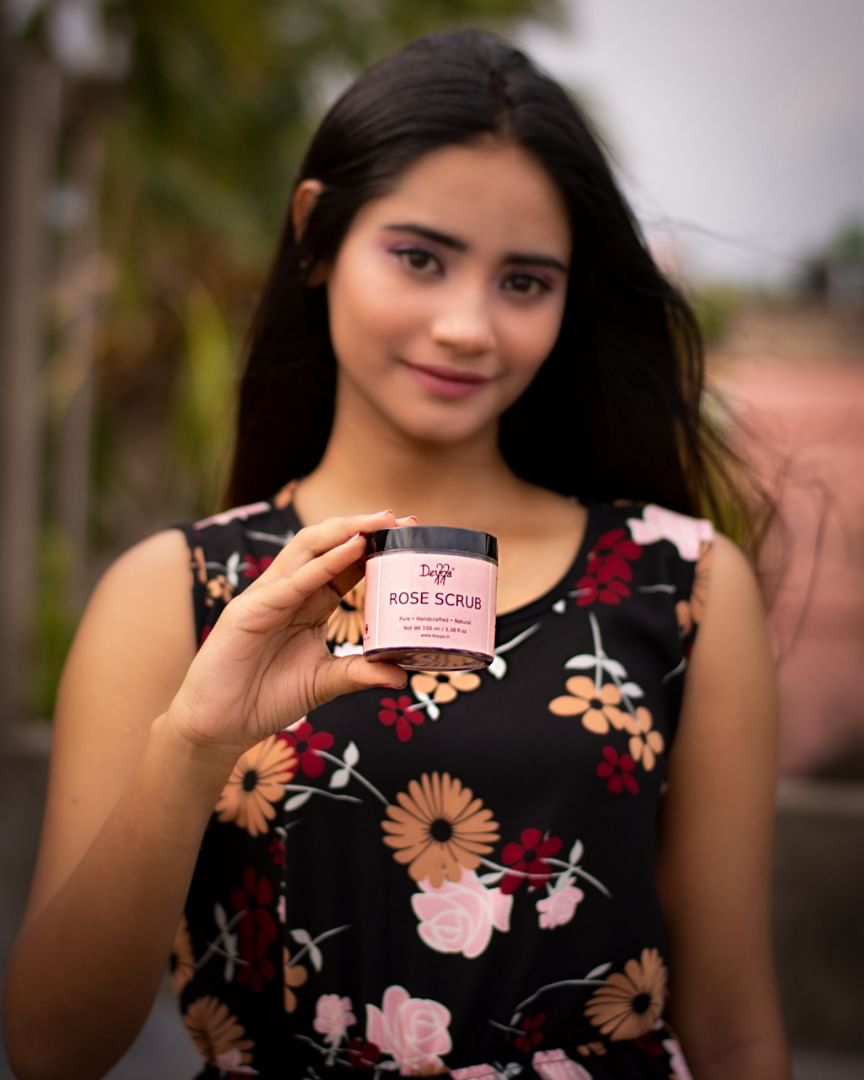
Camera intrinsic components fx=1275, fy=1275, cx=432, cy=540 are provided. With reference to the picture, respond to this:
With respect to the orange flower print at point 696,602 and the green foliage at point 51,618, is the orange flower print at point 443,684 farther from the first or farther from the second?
the green foliage at point 51,618

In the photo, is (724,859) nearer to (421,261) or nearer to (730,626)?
(730,626)

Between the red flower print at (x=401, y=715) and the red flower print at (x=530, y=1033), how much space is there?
1.27ft

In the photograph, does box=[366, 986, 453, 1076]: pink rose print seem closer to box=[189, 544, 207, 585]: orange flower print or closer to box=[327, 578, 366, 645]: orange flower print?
box=[327, 578, 366, 645]: orange flower print

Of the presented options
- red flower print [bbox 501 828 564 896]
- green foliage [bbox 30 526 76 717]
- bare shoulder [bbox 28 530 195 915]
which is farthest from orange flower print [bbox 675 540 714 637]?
green foliage [bbox 30 526 76 717]

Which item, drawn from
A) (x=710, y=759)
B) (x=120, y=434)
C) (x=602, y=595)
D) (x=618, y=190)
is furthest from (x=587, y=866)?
(x=120, y=434)

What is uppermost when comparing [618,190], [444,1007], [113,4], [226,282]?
[113,4]

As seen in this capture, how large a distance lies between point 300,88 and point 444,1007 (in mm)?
9012

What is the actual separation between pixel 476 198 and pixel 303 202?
1.11ft

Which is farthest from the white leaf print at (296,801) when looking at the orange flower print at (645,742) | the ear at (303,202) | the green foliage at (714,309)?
the green foliage at (714,309)

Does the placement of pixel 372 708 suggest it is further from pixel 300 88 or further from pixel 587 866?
pixel 300 88

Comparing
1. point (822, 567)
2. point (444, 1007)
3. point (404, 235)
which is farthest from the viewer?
point (822, 567)

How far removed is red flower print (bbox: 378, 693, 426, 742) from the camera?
1.64 metres

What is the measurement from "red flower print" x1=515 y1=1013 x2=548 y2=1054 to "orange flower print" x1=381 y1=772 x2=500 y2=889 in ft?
0.67

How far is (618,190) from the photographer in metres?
1.93
